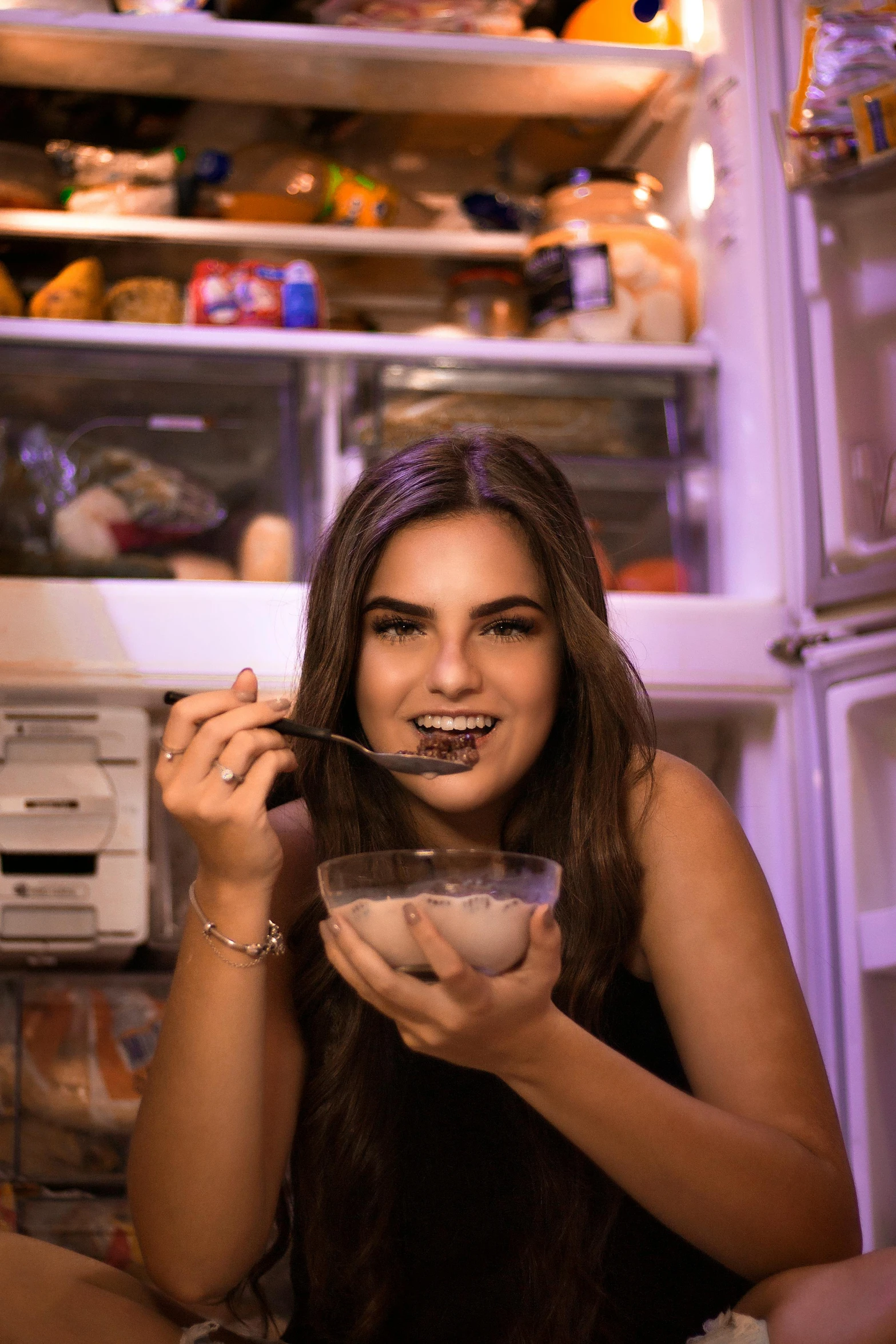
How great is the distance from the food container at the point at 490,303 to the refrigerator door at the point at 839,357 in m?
0.45

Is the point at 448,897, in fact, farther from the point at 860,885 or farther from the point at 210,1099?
the point at 860,885

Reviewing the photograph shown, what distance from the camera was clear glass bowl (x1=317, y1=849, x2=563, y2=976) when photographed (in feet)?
2.42

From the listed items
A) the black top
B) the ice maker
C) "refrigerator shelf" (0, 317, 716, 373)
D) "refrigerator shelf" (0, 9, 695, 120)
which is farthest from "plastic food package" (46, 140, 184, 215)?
the black top

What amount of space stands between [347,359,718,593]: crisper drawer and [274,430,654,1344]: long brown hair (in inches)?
24.2

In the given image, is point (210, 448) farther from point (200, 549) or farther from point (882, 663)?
point (882, 663)

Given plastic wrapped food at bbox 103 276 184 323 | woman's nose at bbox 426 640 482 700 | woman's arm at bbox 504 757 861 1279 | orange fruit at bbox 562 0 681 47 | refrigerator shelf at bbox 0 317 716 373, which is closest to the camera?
woman's arm at bbox 504 757 861 1279

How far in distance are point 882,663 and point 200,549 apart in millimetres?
938

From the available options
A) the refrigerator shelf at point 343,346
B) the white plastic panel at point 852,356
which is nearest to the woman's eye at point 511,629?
the white plastic panel at point 852,356

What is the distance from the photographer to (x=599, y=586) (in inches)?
47.1

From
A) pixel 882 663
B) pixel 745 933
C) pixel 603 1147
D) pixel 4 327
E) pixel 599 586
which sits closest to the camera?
pixel 603 1147

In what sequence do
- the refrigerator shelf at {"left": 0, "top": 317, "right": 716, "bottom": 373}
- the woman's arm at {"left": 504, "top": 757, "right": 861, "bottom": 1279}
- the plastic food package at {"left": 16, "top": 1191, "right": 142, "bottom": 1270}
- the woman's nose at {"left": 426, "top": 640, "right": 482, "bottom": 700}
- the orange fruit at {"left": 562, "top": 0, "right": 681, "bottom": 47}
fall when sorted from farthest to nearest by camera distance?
the orange fruit at {"left": 562, "top": 0, "right": 681, "bottom": 47} < the refrigerator shelf at {"left": 0, "top": 317, "right": 716, "bottom": 373} < the plastic food package at {"left": 16, "top": 1191, "right": 142, "bottom": 1270} < the woman's nose at {"left": 426, "top": 640, "right": 482, "bottom": 700} < the woman's arm at {"left": 504, "top": 757, "right": 861, "bottom": 1279}

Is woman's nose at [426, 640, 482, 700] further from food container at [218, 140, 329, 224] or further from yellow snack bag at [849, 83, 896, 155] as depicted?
food container at [218, 140, 329, 224]

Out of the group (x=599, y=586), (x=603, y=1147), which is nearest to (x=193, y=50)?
(x=599, y=586)

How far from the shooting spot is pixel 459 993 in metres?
0.72
